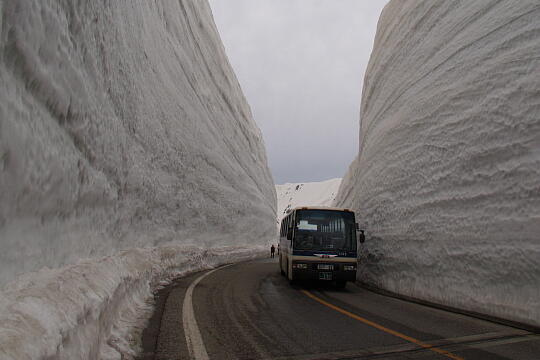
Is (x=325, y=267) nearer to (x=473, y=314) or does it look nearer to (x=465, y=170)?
Result: (x=473, y=314)

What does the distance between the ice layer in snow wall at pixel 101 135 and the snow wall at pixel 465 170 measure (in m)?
7.82

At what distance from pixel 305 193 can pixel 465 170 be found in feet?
468

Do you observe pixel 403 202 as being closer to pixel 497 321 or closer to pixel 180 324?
pixel 497 321

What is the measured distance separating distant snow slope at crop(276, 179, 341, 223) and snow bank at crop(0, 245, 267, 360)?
5133 inches

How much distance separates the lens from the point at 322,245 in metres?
11.3

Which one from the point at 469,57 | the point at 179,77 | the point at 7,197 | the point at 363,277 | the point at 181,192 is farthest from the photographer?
the point at 179,77

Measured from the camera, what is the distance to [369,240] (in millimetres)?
13984

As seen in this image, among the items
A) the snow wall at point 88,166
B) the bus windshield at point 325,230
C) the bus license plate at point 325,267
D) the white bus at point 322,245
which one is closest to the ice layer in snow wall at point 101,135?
the snow wall at point 88,166

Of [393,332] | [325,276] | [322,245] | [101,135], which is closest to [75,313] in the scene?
[393,332]

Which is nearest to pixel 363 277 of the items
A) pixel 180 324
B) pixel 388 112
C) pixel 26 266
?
pixel 388 112

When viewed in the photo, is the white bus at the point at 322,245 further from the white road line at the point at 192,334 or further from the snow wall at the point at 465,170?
the white road line at the point at 192,334

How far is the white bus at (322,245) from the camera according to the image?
35.8 feet

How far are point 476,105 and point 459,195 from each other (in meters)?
2.26

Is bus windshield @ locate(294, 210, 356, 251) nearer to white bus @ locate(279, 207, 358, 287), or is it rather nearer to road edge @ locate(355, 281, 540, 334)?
white bus @ locate(279, 207, 358, 287)
